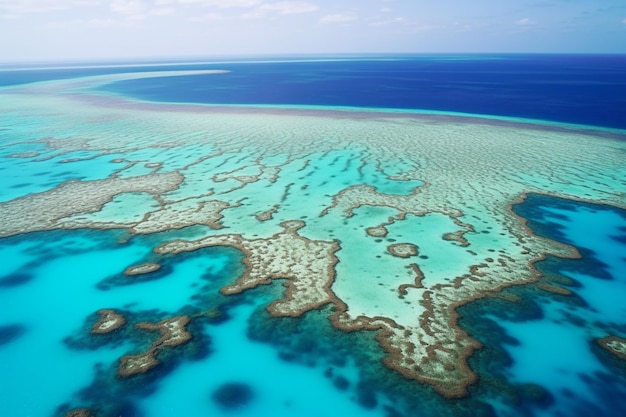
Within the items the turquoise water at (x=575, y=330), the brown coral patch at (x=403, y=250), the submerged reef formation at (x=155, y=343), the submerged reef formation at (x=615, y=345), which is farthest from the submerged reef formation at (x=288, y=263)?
the submerged reef formation at (x=615, y=345)

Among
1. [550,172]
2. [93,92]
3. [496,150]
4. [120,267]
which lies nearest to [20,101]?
[93,92]

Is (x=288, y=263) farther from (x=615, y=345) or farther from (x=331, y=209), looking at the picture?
(x=615, y=345)

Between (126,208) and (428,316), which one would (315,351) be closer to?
(428,316)

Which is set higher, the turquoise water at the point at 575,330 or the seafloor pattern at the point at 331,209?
the seafloor pattern at the point at 331,209

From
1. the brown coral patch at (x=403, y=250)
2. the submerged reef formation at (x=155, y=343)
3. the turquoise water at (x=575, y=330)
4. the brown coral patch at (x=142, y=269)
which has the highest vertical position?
the brown coral patch at (x=142, y=269)

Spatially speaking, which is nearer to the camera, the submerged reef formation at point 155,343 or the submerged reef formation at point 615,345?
the submerged reef formation at point 155,343

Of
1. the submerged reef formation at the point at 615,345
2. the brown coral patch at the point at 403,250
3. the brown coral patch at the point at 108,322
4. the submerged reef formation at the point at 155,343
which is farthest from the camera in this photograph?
the brown coral patch at the point at 403,250

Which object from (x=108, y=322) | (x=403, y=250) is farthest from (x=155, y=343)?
(x=403, y=250)

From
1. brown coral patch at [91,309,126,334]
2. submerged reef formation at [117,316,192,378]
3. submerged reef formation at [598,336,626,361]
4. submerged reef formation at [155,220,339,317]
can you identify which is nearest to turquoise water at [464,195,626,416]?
submerged reef formation at [598,336,626,361]

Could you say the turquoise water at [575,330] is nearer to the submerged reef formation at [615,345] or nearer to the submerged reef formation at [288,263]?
the submerged reef formation at [615,345]
